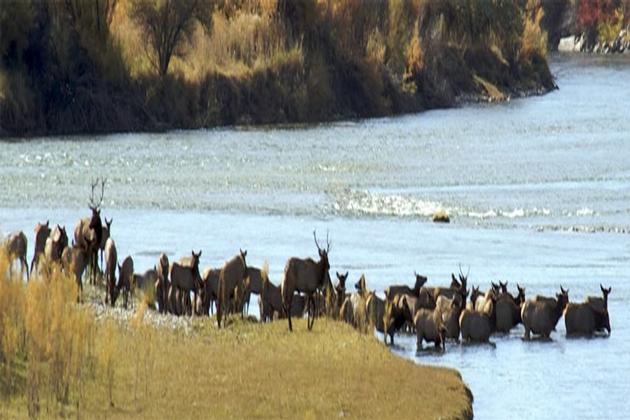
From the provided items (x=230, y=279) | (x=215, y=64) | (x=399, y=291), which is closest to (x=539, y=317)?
(x=399, y=291)

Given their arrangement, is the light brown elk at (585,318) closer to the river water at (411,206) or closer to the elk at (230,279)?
the river water at (411,206)

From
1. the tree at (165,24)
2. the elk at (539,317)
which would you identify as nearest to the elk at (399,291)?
the elk at (539,317)

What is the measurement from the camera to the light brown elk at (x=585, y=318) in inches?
904

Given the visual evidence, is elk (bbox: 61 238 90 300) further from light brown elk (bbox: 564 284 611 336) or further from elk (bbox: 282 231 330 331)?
light brown elk (bbox: 564 284 611 336)

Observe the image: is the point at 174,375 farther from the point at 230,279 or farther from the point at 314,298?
the point at 314,298

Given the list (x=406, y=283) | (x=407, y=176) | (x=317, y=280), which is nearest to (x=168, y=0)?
(x=407, y=176)

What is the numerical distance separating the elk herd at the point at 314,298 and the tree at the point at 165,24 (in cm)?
2741

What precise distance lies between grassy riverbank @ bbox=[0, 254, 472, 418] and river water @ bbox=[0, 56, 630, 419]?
1.40 metres

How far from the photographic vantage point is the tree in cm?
5112

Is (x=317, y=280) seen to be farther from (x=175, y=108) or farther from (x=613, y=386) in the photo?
(x=175, y=108)

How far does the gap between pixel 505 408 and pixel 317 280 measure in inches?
127

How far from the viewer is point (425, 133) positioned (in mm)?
49844

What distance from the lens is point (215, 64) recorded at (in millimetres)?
51812

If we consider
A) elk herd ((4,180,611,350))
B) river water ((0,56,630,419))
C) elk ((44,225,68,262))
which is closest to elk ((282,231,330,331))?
elk herd ((4,180,611,350))
